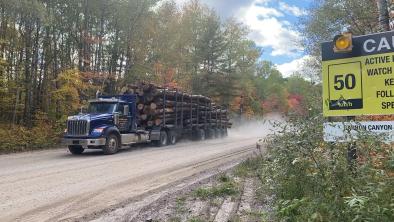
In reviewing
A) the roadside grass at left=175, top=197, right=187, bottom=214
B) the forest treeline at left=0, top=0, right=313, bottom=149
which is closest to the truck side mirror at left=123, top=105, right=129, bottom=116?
the forest treeline at left=0, top=0, right=313, bottom=149

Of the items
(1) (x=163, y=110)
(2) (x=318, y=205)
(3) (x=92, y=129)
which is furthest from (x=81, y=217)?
(1) (x=163, y=110)

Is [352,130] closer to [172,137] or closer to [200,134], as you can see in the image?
[172,137]

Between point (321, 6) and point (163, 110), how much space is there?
9.60 m

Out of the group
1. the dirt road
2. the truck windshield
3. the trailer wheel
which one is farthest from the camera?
the trailer wheel

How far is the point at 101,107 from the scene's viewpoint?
709 inches

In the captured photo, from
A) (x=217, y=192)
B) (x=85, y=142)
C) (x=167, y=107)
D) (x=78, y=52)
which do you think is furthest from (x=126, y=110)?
(x=217, y=192)

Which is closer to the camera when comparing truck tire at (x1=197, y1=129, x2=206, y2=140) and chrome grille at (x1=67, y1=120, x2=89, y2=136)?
chrome grille at (x1=67, y1=120, x2=89, y2=136)

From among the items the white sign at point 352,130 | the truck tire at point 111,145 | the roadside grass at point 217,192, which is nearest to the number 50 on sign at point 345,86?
the white sign at point 352,130

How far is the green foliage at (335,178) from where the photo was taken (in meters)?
3.39

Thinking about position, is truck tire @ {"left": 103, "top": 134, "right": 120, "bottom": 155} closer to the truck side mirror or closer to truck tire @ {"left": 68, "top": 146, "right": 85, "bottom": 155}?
truck tire @ {"left": 68, "top": 146, "right": 85, "bottom": 155}

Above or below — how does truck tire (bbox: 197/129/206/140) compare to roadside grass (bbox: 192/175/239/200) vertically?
above

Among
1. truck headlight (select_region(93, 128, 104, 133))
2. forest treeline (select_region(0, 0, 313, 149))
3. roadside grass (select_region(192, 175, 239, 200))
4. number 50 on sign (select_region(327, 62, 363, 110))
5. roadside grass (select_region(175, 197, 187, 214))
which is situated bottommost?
roadside grass (select_region(175, 197, 187, 214))

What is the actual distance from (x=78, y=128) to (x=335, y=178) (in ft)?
46.1

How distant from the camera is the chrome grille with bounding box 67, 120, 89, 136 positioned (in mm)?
16406
